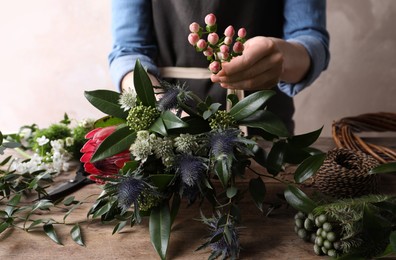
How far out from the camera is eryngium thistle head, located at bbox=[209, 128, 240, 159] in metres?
0.45

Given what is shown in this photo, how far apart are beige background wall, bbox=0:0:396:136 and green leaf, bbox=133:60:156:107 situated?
0.92m

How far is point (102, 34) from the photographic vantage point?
1.35 meters

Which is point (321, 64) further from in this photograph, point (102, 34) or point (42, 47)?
point (42, 47)

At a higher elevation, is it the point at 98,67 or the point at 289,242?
the point at 98,67

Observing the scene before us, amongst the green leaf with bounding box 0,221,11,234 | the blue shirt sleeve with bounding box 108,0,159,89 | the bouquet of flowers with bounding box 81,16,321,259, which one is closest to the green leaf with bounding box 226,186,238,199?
the bouquet of flowers with bounding box 81,16,321,259

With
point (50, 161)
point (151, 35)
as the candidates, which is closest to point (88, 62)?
point (151, 35)

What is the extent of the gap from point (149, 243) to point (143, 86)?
0.54 ft

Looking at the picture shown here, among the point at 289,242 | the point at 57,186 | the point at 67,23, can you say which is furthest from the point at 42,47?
the point at 289,242

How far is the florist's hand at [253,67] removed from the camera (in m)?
0.57

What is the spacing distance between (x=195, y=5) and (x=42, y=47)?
67 cm

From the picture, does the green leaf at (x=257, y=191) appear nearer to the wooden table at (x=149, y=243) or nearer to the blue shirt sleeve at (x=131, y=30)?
the wooden table at (x=149, y=243)

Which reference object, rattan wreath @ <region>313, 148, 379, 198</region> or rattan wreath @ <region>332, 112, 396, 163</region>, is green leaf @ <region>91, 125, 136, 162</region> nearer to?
rattan wreath @ <region>313, 148, 379, 198</region>

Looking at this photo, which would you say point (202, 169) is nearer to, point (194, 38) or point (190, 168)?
point (190, 168)

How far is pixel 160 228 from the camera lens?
0.45 meters
